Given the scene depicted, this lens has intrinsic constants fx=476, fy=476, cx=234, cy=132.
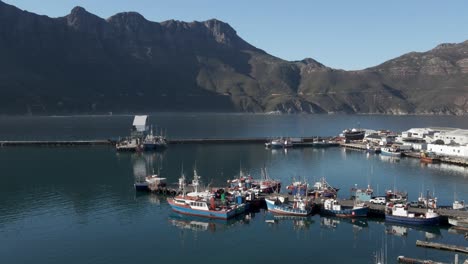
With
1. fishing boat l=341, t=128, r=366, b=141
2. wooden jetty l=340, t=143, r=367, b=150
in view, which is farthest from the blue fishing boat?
fishing boat l=341, t=128, r=366, b=141

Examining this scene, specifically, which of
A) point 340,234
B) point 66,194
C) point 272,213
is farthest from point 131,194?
point 340,234

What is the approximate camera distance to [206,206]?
61938mm

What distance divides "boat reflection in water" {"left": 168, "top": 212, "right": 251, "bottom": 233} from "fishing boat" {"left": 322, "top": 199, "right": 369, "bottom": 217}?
10375 mm

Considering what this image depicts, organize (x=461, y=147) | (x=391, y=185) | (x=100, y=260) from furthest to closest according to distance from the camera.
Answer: (x=461, y=147) → (x=391, y=185) → (x=100, y=260)

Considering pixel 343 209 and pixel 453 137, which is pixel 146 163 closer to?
pixel 343 209

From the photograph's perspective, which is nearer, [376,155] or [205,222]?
[205,222]

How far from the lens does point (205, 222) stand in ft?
199

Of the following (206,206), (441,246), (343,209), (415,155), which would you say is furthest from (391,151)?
(441,246)

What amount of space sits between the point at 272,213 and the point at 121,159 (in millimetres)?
60695

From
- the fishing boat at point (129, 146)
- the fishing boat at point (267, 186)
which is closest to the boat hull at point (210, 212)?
the fishing boat at point (267, 186)

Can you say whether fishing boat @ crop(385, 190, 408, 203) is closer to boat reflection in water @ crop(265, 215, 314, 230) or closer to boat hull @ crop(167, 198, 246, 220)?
boat reflection in water @ crop(265, 215, 314, 230)

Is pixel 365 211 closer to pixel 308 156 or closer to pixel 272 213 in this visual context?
pixel 272 213

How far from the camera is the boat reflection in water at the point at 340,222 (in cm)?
5856

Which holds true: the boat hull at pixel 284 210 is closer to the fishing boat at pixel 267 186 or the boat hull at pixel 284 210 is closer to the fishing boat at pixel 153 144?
the fishing boat at pixel 267 186
